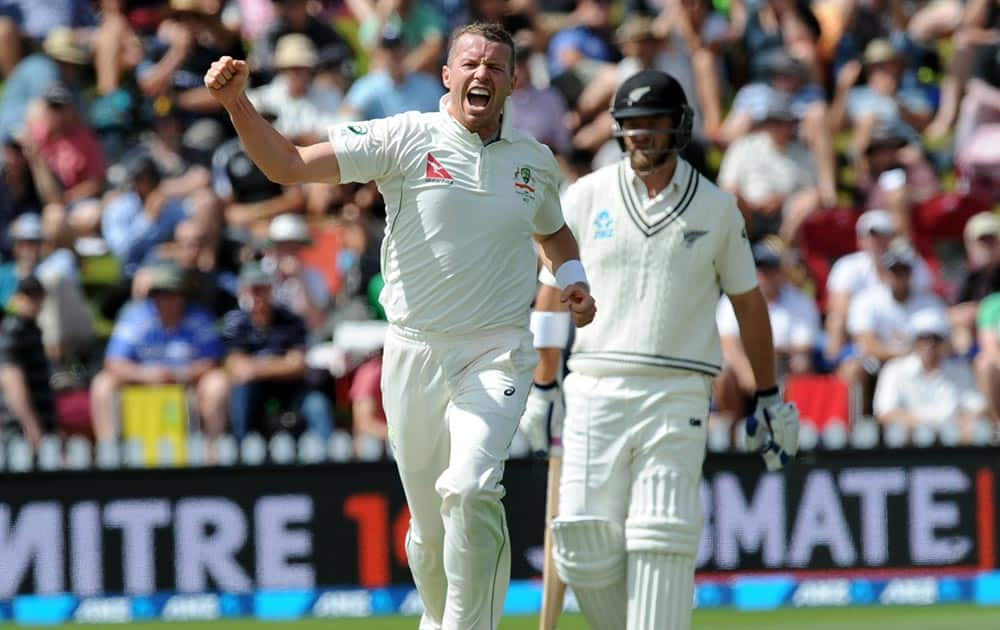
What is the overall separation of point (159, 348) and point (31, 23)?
454 cm

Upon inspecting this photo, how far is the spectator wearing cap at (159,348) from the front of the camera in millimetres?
12016

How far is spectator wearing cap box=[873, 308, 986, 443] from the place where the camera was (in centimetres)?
1204

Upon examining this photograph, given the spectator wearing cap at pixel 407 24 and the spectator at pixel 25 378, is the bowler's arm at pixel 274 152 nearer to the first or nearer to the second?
the spectator at pixel 25 378

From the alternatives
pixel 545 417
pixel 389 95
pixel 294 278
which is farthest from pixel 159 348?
pixel 545 417

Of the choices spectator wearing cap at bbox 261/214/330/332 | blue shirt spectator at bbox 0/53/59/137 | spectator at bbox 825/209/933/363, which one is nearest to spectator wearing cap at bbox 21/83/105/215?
blue shirt spectator at bbox 0/53/59/137

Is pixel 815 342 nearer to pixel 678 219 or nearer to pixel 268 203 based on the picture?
pixel 268 203

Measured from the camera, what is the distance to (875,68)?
1548 centimetres

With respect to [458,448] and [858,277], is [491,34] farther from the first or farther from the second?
[858,277]

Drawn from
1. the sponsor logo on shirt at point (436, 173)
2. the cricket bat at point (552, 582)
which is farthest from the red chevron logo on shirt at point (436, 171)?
the cricket bat at point (552, 582)

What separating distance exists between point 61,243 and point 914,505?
19.4 ft

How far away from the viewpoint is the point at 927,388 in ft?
39.7

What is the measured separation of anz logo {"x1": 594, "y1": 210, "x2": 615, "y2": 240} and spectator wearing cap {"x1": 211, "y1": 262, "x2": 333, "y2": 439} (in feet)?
15.3

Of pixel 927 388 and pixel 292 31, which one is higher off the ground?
pixel 292 31

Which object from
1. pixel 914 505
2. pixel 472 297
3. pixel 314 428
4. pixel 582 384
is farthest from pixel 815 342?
pixel 472 297
